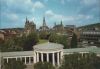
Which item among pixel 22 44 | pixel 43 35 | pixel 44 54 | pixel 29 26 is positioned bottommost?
pixel 44 54

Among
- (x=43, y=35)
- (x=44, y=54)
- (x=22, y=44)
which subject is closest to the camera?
(x=44, y=54)

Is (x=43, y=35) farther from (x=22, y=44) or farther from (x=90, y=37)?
(x=22, y=44)

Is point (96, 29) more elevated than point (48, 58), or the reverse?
point (96, 29)

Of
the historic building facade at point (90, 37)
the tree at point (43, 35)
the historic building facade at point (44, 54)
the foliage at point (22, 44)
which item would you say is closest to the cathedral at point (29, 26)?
the tree at point (43, 35)

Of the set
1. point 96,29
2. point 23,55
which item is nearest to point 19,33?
point 96,29

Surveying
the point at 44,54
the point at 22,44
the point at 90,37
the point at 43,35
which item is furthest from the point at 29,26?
the point at 44,54

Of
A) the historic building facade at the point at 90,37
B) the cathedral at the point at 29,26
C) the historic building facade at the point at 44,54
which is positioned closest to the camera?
the historic building facade at the point at 44,54

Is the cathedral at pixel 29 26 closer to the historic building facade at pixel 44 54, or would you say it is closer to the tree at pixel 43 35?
the tree at pixel 43 35

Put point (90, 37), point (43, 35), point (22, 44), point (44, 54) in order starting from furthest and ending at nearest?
point (43, 35) < point (90, 37) < point (22, 44) < point (44, 54)

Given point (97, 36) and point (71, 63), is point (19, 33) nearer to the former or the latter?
point (97, 36)

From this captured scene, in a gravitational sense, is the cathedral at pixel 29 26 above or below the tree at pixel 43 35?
above

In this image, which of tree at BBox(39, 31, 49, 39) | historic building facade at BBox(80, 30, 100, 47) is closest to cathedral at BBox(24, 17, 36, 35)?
tree at BBox(39, 31, 49, 39)
